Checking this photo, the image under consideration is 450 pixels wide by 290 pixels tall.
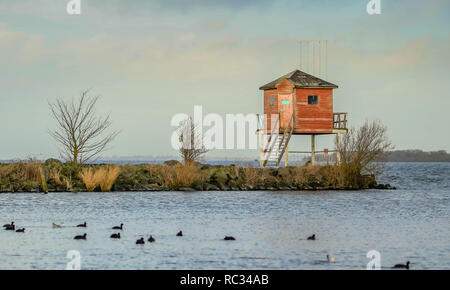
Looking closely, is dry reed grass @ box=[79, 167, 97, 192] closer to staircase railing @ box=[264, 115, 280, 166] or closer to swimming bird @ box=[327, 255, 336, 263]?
staircase railing @ box=[264, 115, 280, 166]

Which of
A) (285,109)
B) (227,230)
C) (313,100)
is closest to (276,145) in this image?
(285,109)

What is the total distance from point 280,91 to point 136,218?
81.0 ft

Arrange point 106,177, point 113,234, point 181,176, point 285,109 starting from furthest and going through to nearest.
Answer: point 285,109, point 181,176, point 106,177, point 113,234

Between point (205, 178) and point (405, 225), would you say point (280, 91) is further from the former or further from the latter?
point (405, 225)

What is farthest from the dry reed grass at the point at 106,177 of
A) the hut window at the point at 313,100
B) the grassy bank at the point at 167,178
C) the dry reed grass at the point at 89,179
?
the hut window at the point at 313,100

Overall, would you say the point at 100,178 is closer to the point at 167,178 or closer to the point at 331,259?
the point at 167,178

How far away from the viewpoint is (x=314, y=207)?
43.5 meters

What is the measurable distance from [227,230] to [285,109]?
27.6 meters

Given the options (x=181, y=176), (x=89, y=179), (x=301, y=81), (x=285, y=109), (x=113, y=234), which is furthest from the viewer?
(x=301, y=81)

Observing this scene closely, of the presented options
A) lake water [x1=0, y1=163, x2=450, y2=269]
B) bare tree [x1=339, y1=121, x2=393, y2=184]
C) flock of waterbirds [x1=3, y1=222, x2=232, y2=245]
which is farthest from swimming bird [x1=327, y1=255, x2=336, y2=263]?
bare tree [x1=339, y1=121, x2=393, y2=184]

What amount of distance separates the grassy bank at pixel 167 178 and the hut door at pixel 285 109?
11.8 ft

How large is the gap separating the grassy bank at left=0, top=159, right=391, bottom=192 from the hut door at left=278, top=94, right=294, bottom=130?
3607 millimetres

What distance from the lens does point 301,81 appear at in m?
58.6
